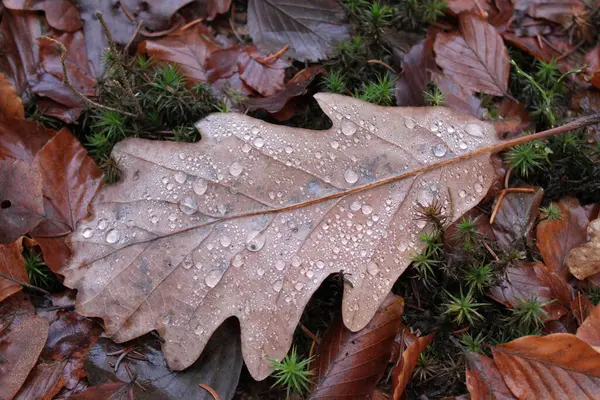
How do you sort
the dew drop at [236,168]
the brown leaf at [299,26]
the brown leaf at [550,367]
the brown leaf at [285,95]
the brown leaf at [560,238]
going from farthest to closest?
the brown leaf at [299,26], the brown leaf at [285,95], the brown leaf at [560,238], the dew drop at [236,168], the brown leaf at [550,367]

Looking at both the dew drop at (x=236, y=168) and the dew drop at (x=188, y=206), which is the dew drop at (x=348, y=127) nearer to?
the dew drop at (x=236, y=168)

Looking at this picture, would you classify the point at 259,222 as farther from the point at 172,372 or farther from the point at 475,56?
the point at 475,56

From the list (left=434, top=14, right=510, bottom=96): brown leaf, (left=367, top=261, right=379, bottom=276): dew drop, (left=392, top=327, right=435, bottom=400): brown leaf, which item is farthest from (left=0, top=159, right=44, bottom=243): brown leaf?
(left=434, top=14, right=510, bottom=96): brown leaf

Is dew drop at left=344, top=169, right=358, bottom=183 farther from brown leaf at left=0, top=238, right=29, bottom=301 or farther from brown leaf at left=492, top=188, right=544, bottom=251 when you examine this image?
brown leaf at left=0, top=238, right=29, bottom=301

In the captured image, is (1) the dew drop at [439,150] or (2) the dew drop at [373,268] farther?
(1) the dew drop at [439,150]

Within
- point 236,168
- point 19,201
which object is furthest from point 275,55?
point 19,201

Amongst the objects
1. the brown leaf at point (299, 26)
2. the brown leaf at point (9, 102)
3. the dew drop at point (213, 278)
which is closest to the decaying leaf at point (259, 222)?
the dew drop at point (213, 278)

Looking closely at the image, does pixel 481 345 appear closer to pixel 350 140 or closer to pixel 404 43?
pixel 350 140
